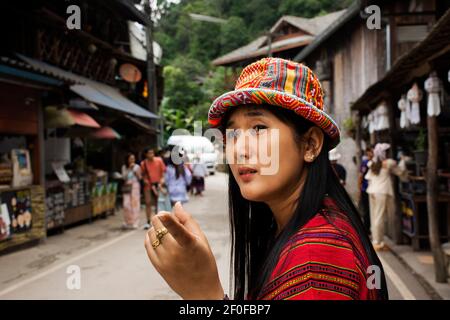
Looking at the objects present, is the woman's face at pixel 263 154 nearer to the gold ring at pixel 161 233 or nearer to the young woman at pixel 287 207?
the young woman at pixel 287 207

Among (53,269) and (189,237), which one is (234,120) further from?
(53,269)

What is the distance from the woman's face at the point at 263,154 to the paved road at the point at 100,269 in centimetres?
431

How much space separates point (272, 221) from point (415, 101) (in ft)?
21.8

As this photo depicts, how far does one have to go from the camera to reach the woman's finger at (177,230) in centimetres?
108

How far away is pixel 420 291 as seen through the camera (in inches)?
230

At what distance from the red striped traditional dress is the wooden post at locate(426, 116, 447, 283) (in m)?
5.46

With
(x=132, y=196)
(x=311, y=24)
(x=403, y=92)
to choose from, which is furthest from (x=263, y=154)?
(x=311, y=24)

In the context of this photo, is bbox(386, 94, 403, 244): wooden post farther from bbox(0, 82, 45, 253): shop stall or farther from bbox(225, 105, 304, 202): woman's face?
bbox(225, 105, 304, 202): woman's face

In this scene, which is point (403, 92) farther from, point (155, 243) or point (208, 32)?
point (208, 32)

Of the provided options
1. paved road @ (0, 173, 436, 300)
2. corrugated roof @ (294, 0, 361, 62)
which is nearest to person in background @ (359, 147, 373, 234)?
paved road @ (0, 173, 436, 300)

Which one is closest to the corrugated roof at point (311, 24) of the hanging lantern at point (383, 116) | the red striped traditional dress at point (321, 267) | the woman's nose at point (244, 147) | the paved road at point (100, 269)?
the hanging lantern at point (383, 116)

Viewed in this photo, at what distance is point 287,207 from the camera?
1477 millimetres

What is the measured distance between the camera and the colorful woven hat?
1.33 metres
